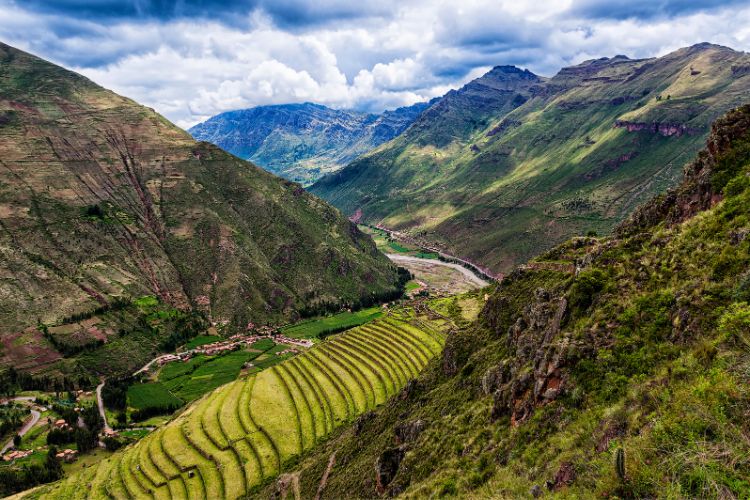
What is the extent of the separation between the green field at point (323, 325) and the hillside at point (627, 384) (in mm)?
124087

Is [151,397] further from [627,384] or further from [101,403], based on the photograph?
[627,384]

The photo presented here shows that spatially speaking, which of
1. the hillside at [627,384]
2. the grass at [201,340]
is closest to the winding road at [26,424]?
the grass at [201,340]

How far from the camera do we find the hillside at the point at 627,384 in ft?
59.0

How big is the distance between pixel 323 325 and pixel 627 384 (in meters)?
168

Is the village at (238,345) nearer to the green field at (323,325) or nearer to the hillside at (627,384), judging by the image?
the green field at (323,325)

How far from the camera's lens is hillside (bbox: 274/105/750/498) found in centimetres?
1798

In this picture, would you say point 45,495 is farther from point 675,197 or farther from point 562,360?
point 675,197

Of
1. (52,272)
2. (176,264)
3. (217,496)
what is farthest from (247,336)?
(217,496)

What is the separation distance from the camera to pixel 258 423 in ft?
286

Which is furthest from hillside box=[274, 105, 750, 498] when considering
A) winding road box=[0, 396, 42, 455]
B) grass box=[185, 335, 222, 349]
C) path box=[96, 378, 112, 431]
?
grass box=[185, 335, 222, 349]

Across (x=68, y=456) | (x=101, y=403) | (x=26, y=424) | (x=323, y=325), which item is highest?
(x=26, y=424)

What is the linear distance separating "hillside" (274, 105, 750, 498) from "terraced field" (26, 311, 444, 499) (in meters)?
33.7

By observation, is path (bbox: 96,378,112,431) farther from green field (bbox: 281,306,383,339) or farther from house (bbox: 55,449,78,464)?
green field (bbox: 281,306,383,339)

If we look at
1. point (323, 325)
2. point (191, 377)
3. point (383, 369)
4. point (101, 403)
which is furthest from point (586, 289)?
point (323, 325)
